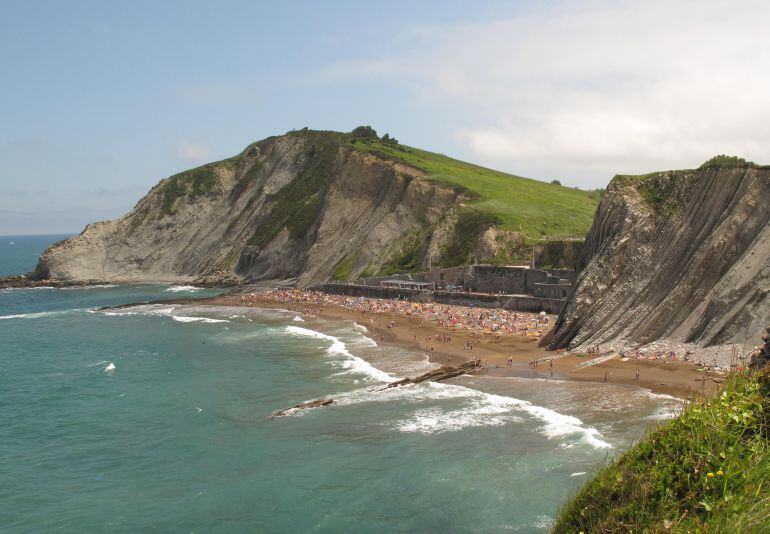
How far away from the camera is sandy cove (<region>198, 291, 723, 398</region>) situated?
109 ft

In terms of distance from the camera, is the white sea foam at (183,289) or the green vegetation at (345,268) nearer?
the green vegetation at (345,268)

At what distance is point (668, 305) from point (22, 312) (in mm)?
77494

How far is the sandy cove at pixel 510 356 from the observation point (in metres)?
33.2

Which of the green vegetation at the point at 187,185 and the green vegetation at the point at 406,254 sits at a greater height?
the green vegetation at the point at 187,185

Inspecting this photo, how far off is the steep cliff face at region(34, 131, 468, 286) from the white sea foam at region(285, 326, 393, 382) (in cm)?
3067

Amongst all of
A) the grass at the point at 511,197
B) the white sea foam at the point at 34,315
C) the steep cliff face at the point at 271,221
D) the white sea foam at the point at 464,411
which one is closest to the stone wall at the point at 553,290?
the grass at the point at 511,197

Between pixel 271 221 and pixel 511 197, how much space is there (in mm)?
44785

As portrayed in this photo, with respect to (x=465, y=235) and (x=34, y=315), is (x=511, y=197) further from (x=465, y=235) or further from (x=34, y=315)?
(x=34, y=315)

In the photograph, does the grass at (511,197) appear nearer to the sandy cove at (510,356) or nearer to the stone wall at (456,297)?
the stone wall at (456,297)

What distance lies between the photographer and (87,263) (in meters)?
126

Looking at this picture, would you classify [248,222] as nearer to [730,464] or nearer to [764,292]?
[764,292]

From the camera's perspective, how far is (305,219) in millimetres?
110375

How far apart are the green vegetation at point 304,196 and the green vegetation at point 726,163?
73662mm

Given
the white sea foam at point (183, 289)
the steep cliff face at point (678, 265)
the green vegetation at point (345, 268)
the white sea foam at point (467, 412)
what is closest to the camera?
the white sea foam at point (467, 412)
